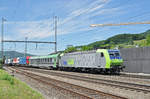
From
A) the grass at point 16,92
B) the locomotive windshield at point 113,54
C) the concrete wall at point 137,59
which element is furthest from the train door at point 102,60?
the grass at point 16,92

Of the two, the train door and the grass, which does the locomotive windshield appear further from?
the grass

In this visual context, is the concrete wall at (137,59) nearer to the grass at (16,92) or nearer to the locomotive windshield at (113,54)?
the locomotive windshield at (113,54)

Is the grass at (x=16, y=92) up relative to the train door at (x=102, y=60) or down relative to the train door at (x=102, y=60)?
down

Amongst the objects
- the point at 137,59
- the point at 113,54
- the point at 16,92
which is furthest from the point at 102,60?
the point at 16,92

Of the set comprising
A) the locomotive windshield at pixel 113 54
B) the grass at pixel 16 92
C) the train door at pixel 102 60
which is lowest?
the grass at pixel 16 92

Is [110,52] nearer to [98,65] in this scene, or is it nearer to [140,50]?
[98,65]

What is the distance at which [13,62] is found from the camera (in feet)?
279

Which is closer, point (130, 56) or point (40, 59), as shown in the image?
point (130, 56)

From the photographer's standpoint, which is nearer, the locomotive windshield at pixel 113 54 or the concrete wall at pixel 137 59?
the locomotive windshield at pixel 113 54

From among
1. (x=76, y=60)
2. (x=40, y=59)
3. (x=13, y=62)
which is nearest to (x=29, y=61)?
(x=40, y=59)

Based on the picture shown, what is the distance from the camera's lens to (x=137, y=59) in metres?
28.3

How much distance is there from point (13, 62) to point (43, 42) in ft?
139

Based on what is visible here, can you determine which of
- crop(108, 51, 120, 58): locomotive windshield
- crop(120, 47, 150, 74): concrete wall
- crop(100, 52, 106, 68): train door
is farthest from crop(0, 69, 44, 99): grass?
crop(120, 47, 150, 74): concrete wall

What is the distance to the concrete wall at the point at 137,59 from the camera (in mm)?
26703
